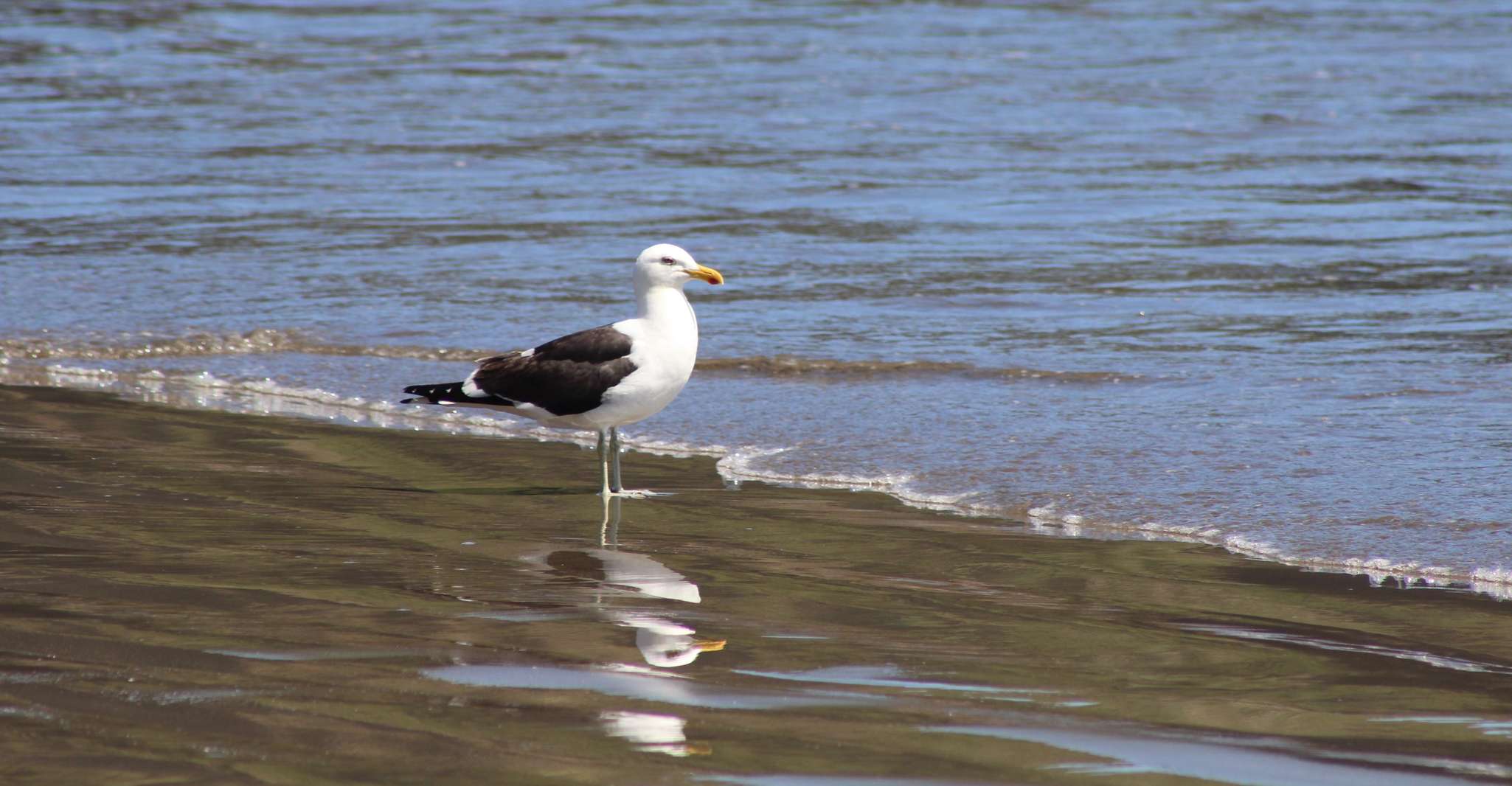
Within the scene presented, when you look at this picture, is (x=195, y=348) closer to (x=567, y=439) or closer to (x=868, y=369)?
(x=567, y=439)

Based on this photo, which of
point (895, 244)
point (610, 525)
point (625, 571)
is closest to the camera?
point (625, 571)

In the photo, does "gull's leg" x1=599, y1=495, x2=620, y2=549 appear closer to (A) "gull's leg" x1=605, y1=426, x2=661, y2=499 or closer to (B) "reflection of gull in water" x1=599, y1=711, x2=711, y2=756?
(A) "gull's leg" x1=605, y1=426, x2=661, y2=499

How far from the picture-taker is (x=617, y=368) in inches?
259

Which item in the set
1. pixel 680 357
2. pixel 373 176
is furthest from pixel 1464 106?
pixel 680 357

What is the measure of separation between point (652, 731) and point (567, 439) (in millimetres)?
4033

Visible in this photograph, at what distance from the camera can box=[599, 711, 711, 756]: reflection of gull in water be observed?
3646 millimetres

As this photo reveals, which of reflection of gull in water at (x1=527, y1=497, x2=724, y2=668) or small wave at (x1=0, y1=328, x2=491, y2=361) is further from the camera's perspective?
small wave at (x1=0, y1=328, x2=491, y2=361)

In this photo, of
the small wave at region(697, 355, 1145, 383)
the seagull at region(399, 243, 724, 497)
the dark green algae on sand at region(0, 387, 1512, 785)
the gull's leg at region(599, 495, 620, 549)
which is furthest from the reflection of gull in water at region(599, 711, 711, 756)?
the small wave at region(697, 355, 1145, 383)

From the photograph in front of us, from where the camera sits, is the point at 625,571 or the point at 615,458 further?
the point at 615,458

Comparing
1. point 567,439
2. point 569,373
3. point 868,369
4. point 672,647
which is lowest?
point 567,439

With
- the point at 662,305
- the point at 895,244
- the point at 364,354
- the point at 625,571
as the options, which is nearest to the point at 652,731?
the point at 625,571

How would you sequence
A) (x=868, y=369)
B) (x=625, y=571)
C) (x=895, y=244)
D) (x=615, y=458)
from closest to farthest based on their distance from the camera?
(x=625, y=571)
(x=615, y=458)
(x=868, y=369)
(x=895, y=244)

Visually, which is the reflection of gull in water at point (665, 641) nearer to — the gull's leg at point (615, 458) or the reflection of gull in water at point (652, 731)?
the reflection of gull in water at point (652, 731)

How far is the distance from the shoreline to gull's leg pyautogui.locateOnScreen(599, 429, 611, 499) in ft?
1.56
